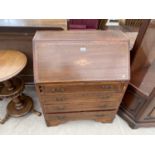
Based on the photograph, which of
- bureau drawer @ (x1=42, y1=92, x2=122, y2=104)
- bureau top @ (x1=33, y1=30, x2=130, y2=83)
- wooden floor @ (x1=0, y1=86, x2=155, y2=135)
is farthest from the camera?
wooden floor @ (x1=0, y1=86, x2=155, y2=135)

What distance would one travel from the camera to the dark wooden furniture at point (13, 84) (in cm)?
112

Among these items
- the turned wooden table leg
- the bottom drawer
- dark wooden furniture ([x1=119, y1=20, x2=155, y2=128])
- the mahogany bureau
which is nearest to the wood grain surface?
the mahogany bureau

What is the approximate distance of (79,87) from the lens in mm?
1125

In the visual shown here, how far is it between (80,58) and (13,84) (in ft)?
2.69

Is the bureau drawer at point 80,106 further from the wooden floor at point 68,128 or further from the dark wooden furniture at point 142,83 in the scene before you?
the wooden floor at point 68,128

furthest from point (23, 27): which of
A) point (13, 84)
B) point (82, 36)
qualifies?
point (82, 36)

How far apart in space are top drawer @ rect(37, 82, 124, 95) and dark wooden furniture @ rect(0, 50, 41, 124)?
0.27 meters

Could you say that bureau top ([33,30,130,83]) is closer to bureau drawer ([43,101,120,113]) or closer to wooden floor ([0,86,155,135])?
bureau drawer ([43,101,120,113])

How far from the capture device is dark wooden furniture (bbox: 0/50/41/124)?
1.12 metres

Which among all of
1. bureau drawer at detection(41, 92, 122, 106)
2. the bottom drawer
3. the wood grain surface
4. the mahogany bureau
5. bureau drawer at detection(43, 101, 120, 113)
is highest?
the mahogany bureau

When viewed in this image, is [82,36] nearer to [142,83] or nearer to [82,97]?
[82,97]

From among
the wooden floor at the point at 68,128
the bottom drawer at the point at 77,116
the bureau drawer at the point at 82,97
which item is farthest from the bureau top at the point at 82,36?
the wooden floor at the point at 68,128

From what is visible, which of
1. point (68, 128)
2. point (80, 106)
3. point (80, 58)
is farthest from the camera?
point (68, 128)
